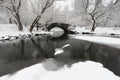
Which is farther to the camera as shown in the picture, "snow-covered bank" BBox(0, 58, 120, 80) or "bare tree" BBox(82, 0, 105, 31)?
"bare tree" BBox(82, 0, 105, 31)

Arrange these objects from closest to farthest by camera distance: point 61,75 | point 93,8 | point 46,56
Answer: point 61,75, point 46,56, point 93,8

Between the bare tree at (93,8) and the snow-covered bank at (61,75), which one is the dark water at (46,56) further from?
the bare tree at (93,8)

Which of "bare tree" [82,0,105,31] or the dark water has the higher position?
"bare tree" [82,0,105,31]

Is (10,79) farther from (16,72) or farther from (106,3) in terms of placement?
(106,3)

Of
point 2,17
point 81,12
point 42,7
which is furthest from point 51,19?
point 2,17

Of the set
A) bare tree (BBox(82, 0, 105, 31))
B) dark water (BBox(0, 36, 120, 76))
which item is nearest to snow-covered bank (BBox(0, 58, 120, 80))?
dark water (BBox(0, 36, 120, 76))

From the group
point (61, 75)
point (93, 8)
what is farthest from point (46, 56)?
point (93, 8)

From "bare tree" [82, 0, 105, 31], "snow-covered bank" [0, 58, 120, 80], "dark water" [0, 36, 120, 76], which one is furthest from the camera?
"bare tree" [82, 0, 105, 31]

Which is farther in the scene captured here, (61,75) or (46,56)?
(46,56)

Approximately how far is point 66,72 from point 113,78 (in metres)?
2.55

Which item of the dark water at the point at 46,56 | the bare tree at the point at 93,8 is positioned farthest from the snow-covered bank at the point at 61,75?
the bare tree at the point at 93,8

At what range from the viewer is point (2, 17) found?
4728cm

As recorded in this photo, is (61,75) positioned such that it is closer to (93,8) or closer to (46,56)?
(46,56)

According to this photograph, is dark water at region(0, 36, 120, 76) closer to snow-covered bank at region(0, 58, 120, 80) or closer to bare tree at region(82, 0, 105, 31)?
snow-covered bank at region(0, 58, 120, 80)
